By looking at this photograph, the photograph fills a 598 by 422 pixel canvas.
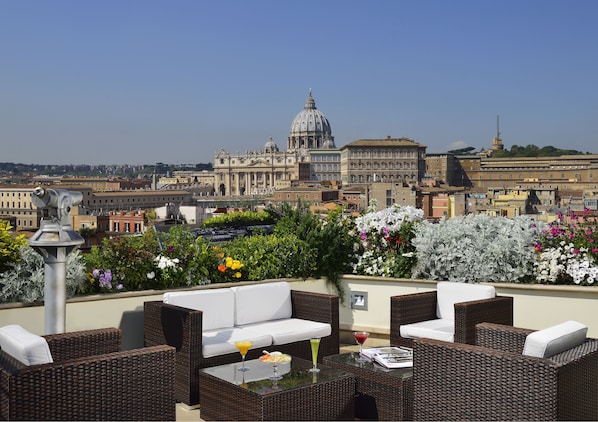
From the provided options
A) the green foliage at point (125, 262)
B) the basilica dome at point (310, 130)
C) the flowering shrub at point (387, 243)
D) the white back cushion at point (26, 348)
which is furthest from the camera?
the basilica dome at point (310, 130)

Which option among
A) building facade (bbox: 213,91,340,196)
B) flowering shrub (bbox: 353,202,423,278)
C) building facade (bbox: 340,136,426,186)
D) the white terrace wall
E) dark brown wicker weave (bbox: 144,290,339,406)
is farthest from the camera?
building facade (bbox: 213,91,340,196)

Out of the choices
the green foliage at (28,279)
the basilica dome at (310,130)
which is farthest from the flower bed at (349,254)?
the basilica dome at (310,130)

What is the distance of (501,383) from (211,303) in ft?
5.73

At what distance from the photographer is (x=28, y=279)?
11.0ft

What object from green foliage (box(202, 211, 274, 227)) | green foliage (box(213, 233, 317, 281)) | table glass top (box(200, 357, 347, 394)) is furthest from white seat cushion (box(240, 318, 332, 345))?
green foliage (box(202, 211, 274, 227))

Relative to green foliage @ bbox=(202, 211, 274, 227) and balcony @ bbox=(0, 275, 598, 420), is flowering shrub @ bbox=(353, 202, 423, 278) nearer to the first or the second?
balcony @ bbox=(0, 275, 598, 420)

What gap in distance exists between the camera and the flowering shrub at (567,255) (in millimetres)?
3965

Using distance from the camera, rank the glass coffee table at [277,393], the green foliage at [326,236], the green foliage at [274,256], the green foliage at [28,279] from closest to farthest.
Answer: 1. the glass coffee table at [277,393]
2. the green foliage at [28,279]
3. the green foliage at [274,256]
4. the green foliage at [326,236]

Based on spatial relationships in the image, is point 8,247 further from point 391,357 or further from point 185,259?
point 391,357

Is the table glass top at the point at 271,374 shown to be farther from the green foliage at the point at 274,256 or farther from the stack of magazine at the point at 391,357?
the green foliage at the point at 274,256

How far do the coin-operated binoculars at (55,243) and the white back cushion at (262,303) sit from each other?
102cm

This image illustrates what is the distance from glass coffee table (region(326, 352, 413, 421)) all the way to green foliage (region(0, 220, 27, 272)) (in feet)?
5.64

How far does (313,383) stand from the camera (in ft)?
8.40

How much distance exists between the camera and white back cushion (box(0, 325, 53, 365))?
213 cm
